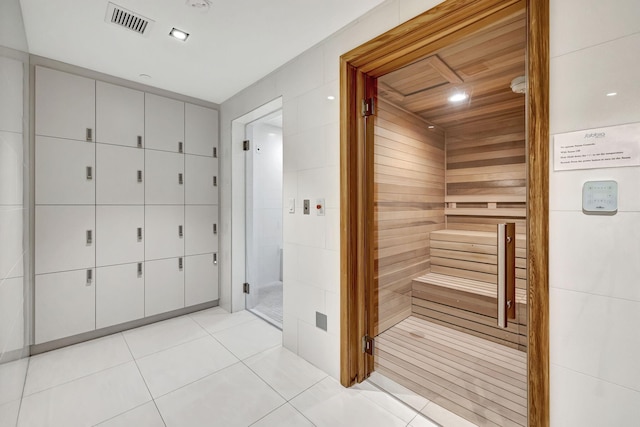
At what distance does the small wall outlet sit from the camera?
6.97 feet

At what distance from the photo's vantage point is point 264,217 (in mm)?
3936

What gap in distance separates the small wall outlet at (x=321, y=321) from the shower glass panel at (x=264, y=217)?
97cm

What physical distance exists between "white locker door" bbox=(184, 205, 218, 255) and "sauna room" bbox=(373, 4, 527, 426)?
2305 mm

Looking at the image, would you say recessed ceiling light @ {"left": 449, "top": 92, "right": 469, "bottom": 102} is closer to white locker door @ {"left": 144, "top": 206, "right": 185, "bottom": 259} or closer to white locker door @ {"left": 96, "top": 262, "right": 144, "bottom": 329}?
white locker door @ {"left": 144, "top": 206, "right": 185, "bottom": 259}

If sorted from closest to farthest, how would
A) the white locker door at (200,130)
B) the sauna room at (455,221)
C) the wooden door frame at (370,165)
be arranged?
the wooden door frame at (370,165) < the sauna room at (455,221) < the white locker door at (200,130)

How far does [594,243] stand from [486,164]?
1.97 ft

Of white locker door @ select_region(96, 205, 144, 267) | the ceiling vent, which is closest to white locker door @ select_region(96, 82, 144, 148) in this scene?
white locker door @ select_region(96, 205, 144, 267)

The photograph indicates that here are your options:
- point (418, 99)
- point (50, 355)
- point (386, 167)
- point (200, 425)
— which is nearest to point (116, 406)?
point (200, 425)

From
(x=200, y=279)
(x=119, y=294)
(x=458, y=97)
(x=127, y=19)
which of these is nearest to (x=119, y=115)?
(x=127, y=19)

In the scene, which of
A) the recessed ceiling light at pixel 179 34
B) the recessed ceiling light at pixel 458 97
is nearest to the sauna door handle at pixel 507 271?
the recessed ceiling light at pixel 458 97

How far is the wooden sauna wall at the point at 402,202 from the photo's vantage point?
173cm

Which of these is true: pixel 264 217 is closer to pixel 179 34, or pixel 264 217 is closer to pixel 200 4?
pixel 179 34

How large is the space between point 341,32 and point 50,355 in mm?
3657

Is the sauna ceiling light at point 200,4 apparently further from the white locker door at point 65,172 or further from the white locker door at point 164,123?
the white locker door at point 65,172
